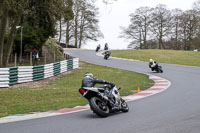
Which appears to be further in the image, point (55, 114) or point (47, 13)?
point (47, 13)

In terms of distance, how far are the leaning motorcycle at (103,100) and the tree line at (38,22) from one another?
10045 millimetres

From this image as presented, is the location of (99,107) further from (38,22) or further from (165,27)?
(165,27)

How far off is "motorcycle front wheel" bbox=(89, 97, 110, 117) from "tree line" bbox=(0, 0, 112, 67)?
10398mm

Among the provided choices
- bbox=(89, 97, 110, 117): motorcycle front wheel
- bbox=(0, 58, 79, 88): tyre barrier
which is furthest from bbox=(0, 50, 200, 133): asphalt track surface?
bbox=(0, 58, 79, 88): tyre barrier

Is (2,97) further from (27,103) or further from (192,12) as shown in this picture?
(192,12)

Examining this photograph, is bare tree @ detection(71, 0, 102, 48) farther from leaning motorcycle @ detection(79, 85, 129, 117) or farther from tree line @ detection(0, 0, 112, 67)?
leaning motorcycle @ detection(79, 85, 129, 117)

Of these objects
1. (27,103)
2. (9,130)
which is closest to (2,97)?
(27,103)

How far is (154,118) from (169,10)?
6912 centimetres

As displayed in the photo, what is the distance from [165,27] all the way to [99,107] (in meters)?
67.5

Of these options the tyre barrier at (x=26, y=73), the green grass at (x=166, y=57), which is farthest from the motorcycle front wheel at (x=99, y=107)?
the green grass at (x=166, y=57)

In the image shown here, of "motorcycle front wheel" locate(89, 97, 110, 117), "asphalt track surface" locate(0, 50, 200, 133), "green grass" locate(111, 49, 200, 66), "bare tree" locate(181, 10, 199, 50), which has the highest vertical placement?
"bare tree" locate(181, 10, 199, 50)

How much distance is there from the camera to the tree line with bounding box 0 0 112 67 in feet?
70.2

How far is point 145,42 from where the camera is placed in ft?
248

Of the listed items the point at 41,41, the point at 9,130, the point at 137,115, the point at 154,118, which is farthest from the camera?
the point at 41,41
